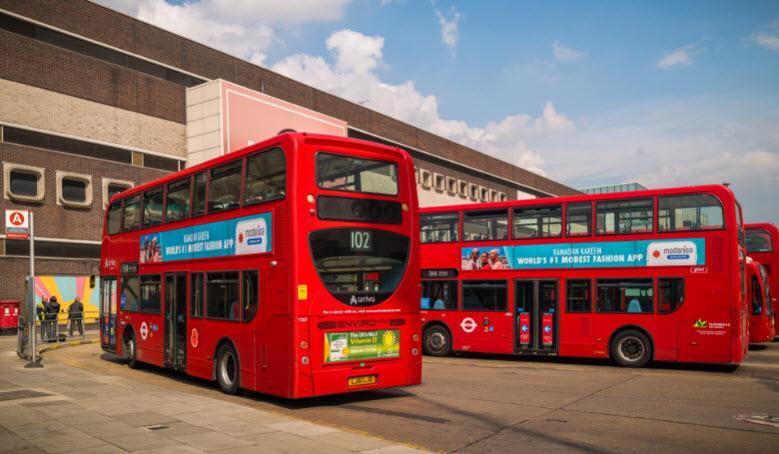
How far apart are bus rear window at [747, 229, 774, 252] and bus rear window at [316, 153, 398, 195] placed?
18.0m

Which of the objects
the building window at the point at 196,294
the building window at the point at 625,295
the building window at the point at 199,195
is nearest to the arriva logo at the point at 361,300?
the building window at the point at 196,294

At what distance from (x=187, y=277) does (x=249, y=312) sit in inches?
109

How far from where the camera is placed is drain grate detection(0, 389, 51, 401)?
1135cm

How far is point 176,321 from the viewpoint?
569 inches

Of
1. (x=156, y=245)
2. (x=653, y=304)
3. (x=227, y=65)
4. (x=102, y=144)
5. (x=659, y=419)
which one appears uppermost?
(x=227, y=65)

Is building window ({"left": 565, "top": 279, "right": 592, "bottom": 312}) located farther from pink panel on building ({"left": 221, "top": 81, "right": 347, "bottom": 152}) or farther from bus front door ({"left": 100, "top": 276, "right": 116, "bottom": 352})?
pink panel on building ({"left": 221, "top": 81, "right": 347, "bottom": 152})

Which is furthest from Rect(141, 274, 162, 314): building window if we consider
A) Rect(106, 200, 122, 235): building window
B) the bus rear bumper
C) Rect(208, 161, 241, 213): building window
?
the bus rear bumper

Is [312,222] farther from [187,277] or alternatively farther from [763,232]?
[763,232]

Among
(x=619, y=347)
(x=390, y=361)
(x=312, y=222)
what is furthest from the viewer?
(x=619, y=347)

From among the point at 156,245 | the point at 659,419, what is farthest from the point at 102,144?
the point at 659,419

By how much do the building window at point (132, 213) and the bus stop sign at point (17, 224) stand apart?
2.57 metres

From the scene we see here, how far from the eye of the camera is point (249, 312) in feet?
38.4

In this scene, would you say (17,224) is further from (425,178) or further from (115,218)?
(425,178)

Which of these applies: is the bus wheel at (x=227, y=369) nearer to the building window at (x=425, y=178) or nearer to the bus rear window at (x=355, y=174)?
the bus rear window at (x=355, y=174)
